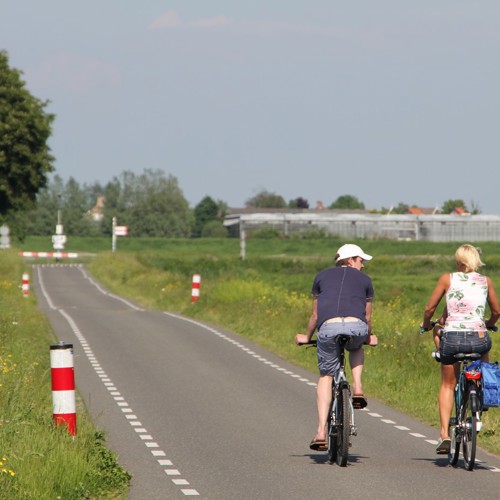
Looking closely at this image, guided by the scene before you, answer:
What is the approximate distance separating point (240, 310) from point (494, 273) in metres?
41.1

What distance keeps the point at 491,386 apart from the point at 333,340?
1.48 meters

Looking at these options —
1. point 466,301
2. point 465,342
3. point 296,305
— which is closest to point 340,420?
point 465,342

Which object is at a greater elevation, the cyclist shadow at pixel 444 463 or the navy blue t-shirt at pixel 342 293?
the navy blue t-shirt at pixel 342 293

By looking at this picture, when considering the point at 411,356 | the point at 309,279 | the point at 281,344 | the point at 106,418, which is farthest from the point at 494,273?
the point at 106,418

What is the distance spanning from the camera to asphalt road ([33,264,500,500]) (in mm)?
9977

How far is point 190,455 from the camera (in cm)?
1191

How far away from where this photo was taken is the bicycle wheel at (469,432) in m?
10.4

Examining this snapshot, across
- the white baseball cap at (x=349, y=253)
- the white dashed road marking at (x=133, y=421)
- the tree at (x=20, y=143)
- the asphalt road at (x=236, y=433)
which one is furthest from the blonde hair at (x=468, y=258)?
the tree at (x=20, y=143)

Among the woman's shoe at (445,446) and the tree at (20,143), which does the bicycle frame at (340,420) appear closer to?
the woman's shoe at (445,446)

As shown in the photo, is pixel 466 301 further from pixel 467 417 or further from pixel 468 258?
pixel 467 417

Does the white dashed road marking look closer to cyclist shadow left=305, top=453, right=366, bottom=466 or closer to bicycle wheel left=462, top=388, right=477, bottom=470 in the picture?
cyclist shadow left=305, top=453, right=366, bottom=466

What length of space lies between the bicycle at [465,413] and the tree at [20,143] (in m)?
54.0

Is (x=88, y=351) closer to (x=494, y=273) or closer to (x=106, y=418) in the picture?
(x=106, y=418)

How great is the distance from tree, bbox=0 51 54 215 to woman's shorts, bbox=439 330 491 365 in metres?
54.0
